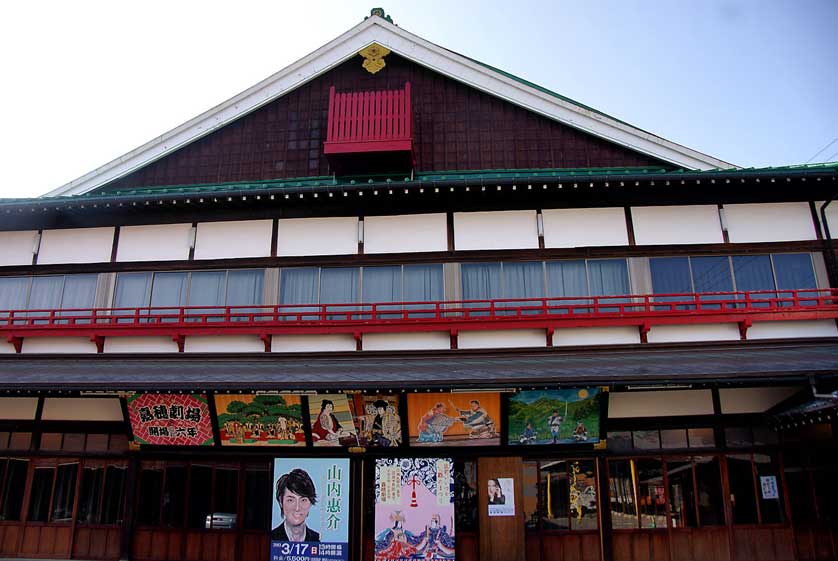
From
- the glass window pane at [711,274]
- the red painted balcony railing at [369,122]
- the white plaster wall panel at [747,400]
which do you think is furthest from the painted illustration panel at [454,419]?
the red painted balcony railing at [369,122]

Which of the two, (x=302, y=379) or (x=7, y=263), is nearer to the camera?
(x=302, y=379)

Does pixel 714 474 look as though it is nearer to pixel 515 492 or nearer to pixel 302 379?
pixel 515 492

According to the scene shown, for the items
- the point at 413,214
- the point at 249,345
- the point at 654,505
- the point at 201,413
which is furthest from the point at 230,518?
the point at 654,505

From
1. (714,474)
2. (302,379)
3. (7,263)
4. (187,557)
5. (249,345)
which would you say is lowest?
(187,557)

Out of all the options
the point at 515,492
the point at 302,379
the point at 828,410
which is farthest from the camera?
the point at 515,492

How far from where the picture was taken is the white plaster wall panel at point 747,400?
12.8m

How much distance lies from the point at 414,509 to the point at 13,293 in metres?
12.0

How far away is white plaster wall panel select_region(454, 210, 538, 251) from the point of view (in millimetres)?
13992

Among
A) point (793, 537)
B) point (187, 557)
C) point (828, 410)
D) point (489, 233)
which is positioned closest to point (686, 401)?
point (828, 410)

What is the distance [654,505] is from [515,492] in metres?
3.16

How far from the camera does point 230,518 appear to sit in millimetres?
13219

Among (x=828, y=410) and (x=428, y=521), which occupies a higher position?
(x=828, y=410)

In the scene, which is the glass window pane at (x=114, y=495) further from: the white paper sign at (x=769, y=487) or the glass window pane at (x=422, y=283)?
the white paper sign at (x=769, y=487)

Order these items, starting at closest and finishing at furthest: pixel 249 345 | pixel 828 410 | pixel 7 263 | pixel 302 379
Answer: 1. pixel 828 410
2. pixel 302 379
3. pixel 249 345
4. pixel 7 263
